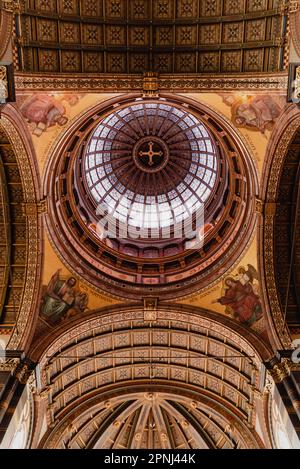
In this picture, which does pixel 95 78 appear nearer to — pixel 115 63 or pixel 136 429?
pixel 115 63

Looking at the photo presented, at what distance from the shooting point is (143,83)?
1441cm

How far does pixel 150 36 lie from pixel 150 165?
10.6 meters

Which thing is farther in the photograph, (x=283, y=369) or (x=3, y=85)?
(x=283, y=369)

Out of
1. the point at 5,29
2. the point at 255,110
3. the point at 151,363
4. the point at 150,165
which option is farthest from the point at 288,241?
the point at 5,29

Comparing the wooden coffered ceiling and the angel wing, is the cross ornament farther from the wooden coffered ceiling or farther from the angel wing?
the wooden coffered ceiling

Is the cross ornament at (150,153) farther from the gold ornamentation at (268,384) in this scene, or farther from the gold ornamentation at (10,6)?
the gold ornamentation at (268,384)

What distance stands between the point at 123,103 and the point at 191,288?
7676mm

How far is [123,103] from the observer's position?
17.3 meters

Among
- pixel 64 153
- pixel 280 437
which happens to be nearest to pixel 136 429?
pixel 280 437

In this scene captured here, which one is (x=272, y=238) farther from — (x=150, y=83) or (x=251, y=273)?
(x=150, y=83)

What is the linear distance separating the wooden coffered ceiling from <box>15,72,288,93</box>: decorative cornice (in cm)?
30

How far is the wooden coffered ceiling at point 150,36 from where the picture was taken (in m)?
13.8

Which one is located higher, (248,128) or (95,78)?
(95,78)

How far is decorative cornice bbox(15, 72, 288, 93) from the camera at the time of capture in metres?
13.9
